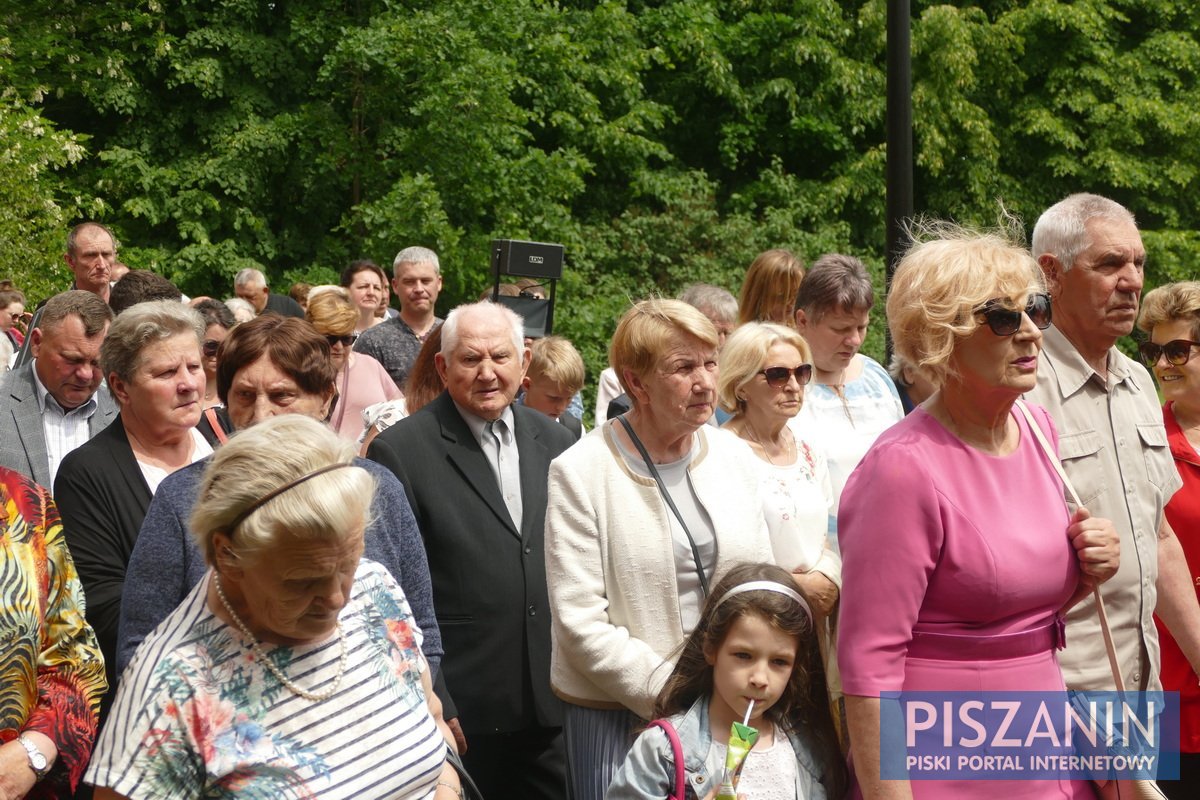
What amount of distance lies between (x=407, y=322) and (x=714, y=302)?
255 centimetres

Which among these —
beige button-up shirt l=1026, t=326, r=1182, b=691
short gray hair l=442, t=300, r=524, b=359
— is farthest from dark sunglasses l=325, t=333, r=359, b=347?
beige button-up shirt l=1026, t=326, r=1182, b=691

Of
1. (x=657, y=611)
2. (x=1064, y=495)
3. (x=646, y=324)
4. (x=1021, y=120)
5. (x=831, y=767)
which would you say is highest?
(x=1021, y=120)

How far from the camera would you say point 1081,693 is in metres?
3.56

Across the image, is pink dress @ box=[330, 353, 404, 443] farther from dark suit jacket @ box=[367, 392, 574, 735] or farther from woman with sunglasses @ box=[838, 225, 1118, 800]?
woman with sunglasses @ box=[838, 225, 1118, 800]

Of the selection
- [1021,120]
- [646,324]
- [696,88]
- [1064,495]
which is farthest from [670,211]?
[1064,495]

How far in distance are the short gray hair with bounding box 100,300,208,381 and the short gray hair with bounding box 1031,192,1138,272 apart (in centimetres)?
285

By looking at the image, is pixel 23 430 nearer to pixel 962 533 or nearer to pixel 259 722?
pixel 259 722

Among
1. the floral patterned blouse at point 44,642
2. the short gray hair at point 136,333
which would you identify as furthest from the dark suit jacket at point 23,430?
the floral patterned blouse at point 44,642

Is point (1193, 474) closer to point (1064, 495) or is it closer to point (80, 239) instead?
point (1064, 495)

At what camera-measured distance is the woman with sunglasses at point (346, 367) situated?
22.9 feet

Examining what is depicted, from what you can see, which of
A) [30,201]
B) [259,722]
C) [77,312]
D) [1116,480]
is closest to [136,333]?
[77,312]

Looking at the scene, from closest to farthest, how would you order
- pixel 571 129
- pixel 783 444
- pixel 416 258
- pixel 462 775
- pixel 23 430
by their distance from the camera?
1. pixel 462 775
2. pixel 783 444
3. pixel 23 430
4. pixel 416 258
5. pixel 571 129

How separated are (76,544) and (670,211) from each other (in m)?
Answer: 14.4

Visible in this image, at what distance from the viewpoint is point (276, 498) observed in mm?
2645
